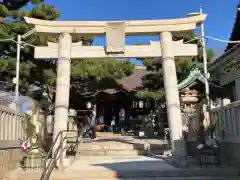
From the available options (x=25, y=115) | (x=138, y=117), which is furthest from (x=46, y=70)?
(x=138, y=117)

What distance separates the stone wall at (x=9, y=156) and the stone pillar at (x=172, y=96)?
15.3 feet

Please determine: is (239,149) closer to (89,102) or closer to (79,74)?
(79,74)

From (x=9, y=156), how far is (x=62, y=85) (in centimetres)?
311

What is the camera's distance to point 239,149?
22.6 feet

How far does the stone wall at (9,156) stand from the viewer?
669 cm

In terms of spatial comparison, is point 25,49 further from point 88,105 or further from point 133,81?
point 133,81

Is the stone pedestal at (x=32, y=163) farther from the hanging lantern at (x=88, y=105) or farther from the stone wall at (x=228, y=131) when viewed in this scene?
the hanging lantern at (x=88, y=105)

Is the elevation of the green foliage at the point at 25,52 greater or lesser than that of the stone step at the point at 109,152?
greater

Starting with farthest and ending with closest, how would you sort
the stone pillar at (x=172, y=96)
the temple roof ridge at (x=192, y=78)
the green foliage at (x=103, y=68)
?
1. the green foliage at (x=103, y=68)
2. the temple roof ridge at (x=192, y=78)
3. the stone pillar at (x=172, y=96)

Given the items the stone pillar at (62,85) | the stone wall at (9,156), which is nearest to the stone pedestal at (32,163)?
the stone wall at (9,156)

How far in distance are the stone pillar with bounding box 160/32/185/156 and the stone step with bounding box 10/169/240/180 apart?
5.80 ft

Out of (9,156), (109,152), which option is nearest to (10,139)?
(9,156)

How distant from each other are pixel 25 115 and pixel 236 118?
20.1 feet

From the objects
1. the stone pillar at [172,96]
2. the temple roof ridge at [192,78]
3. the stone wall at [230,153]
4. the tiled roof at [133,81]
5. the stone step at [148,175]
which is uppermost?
the tiled roof at [133,81]
